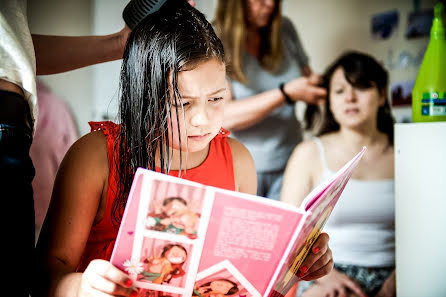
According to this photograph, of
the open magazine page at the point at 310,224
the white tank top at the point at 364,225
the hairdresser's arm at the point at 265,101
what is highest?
the hairdresser's arm at the point at 265,101

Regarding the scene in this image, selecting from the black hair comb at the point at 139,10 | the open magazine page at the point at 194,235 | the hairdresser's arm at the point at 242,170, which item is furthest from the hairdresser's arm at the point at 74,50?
the open magazine page at the point at 194,235

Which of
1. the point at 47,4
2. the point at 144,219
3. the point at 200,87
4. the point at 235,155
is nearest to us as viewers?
the point at 144,219

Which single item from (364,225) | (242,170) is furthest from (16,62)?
(364,225)

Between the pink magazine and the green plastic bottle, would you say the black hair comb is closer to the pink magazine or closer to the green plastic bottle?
the pink magazine

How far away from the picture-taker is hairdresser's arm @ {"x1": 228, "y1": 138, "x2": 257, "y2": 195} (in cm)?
90

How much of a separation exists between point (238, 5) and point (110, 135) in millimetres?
725

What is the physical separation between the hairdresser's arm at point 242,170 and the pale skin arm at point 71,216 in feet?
0.98

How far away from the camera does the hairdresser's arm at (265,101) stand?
1.28 metres

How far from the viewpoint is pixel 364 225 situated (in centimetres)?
129

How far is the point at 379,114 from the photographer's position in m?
1.32

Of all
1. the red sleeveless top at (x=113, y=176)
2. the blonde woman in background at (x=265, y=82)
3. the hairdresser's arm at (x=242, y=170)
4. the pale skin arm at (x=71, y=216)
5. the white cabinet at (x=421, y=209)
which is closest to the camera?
the pale skin arm at (x=71, y=216)

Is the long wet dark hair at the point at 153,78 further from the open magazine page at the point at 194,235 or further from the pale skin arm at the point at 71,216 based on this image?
the open magazine page at the point at 194,235

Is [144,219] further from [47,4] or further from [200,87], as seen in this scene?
[47,4]

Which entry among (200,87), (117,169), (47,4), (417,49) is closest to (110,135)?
(117,169)
